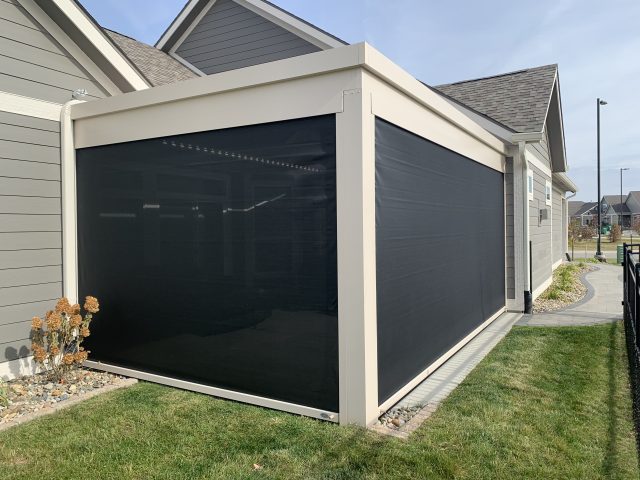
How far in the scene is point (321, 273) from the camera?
375 centimetres

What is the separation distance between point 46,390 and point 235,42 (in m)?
8.41

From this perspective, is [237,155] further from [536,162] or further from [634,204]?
[634,204]

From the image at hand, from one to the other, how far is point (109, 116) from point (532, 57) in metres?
19.4

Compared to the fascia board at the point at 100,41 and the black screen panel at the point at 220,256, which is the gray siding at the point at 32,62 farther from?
the black screen panel at the point at 220,256

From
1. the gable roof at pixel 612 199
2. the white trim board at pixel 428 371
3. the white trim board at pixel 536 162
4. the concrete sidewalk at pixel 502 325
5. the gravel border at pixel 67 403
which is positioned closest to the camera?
the gravel border at pixel 67 403

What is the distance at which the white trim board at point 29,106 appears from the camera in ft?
15.6

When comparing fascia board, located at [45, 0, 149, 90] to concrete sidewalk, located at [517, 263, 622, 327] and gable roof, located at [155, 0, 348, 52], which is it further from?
concrete sidewalk, located at [517, 263, 622, 327]

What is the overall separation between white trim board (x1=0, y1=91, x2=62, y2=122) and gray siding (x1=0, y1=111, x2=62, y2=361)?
0.06 meters

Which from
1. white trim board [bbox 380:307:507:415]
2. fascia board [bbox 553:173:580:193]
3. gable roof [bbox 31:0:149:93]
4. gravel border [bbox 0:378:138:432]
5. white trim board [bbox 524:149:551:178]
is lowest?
gravel border [bbox 0:378:138:432]

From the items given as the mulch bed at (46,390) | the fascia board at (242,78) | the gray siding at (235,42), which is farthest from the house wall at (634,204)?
the mulch bed at (46,390)

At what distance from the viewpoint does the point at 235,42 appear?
10.5 metres

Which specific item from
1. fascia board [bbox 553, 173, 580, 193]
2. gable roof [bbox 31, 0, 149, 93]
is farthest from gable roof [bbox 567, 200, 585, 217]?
gable roof [bbox 31, 0, 149, 93]

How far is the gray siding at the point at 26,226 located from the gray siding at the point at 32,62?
0.35m

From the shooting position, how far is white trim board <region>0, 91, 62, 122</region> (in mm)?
4758
